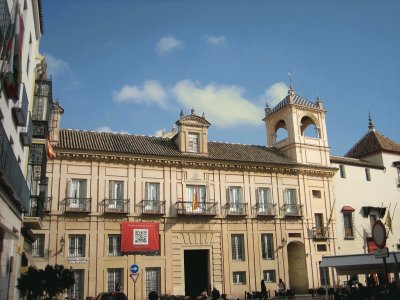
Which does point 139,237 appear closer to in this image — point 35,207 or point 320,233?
point 35,207

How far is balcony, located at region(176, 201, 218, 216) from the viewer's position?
30.1 m

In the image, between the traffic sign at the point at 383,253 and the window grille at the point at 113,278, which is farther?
the window grille at the point at 113,278

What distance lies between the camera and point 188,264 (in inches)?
1278

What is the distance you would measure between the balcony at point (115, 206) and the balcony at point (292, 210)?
481 inches

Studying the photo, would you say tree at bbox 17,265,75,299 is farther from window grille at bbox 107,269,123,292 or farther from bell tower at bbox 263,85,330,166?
bell tower at bbox 263,85,330,166

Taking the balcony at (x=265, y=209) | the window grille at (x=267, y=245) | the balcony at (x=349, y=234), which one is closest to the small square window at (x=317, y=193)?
the balcony at (x=349, y=234)

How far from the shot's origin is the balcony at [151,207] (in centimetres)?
2914

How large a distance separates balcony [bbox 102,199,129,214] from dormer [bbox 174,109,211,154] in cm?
599

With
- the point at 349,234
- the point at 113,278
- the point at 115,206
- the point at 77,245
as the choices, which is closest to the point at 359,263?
the point at 113,278

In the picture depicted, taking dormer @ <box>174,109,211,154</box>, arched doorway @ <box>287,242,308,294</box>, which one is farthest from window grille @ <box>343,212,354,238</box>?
dormer @ <box>174,109,211,154</box>

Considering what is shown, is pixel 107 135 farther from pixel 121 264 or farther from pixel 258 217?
pixel 258 217

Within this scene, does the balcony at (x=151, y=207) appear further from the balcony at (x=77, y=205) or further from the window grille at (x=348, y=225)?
the window grille at (x=348, y=225)

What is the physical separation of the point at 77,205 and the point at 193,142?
974 centimetres

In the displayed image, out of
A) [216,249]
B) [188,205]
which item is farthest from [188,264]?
[188,205]
